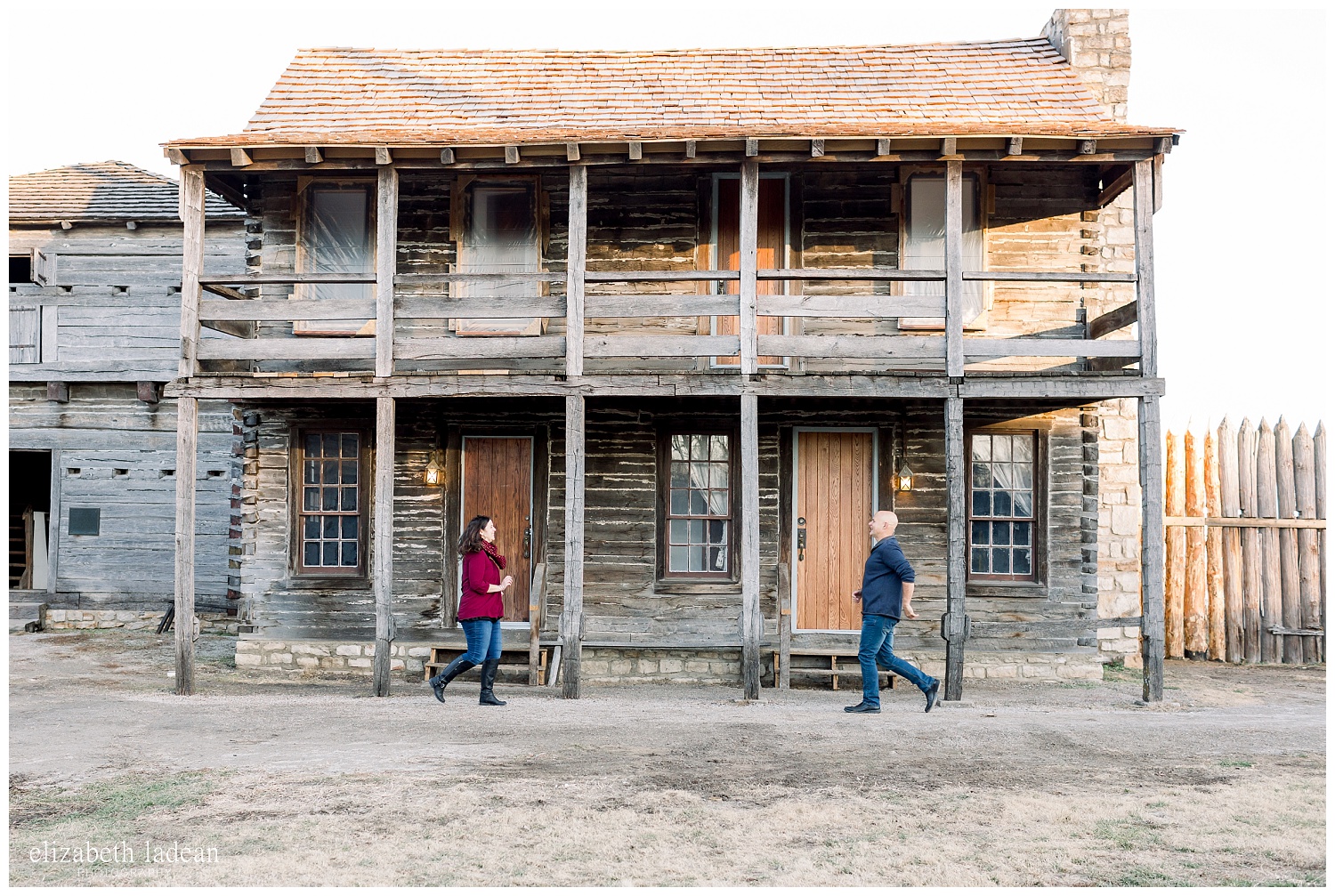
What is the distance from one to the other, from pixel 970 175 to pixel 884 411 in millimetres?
2933

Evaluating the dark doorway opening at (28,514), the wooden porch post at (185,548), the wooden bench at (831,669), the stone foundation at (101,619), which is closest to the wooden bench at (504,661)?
the wooden porch post at (185,548)

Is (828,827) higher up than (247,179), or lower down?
lower down

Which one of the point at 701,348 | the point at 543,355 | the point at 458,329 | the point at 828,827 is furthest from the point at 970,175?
the point at 828,827

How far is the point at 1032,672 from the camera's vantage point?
11789 millimetres

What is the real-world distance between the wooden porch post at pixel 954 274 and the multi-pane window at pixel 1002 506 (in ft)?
7.60

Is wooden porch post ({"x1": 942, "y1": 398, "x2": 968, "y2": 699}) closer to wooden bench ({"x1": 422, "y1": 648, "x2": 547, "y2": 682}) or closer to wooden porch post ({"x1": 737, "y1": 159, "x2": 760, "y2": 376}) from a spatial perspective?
wooden porch post ({"x1": 737, "y1": 159, "x2": 760, "y2": 376})

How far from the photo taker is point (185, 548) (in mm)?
10562

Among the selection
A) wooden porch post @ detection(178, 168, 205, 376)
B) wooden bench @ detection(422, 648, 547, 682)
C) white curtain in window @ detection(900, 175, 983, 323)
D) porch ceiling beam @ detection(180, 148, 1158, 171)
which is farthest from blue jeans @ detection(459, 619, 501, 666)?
white curtain in window @ detection(900, 175, 983, 323)

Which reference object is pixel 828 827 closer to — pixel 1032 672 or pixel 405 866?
pixel 405 866

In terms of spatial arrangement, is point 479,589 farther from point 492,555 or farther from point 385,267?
point 385,267

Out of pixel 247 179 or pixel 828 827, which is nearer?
pixel 828 827

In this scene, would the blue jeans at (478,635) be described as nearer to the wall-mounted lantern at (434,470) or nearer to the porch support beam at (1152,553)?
the wall-mounted lantern at (434,470)

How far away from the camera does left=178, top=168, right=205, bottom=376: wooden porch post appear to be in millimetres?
10688

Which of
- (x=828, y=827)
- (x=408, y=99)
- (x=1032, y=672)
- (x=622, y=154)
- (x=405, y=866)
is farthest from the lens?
(x=408, y=99)
